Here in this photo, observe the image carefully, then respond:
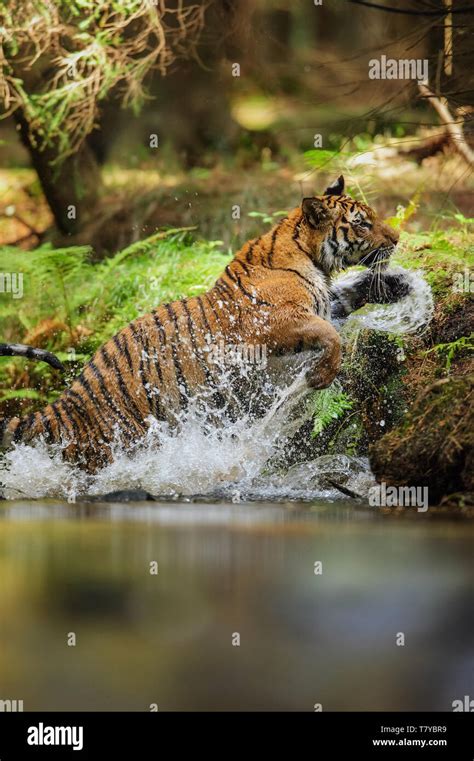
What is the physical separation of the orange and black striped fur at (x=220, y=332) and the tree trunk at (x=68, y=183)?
19.5 ft

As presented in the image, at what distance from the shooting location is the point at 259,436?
709cm

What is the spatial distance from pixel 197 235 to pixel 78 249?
216 cm

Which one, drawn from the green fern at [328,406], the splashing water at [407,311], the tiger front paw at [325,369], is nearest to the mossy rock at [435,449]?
the tiger front paw at [325,369]

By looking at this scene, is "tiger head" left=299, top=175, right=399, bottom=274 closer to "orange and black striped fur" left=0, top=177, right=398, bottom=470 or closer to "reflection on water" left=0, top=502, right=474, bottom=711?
"orange and black striped fur" left=0, top=177, right=398, bottom=470

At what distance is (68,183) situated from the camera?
1328cm

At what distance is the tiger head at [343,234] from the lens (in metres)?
7.32

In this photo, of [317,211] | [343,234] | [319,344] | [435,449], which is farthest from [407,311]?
[435,449]

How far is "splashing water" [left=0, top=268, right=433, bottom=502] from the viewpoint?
675 centimetres

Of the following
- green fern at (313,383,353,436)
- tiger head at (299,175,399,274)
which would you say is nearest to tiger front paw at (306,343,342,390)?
green fern at (313,383,353,436)

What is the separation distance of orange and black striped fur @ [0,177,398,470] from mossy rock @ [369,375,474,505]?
80 cm

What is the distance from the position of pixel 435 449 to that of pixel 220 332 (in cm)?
184

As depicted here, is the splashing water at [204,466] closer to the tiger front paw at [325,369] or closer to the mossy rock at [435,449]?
the tiger front paw at [325,369]

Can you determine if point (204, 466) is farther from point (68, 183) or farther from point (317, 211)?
point (68, 183)

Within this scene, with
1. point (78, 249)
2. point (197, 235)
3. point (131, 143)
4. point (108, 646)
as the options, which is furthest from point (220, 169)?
point (108, 646)
